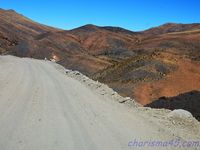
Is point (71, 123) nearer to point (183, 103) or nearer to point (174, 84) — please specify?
point (183, 103)

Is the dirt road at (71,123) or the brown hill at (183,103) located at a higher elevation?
the dirt road at (71,123)

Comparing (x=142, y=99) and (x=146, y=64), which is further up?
(x=146, y=64)

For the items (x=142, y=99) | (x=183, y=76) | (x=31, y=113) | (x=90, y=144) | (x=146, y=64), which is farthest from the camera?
(x=146, y=64)

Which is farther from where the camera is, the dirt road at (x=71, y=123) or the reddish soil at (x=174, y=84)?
the reddish soil at (x=174, y=84)

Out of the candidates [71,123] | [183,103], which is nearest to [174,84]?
[183,103]

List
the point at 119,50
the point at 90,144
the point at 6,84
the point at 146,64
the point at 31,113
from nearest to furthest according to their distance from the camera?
the point at 90,144 → the point at 31,113 → the point at 6,84 → the point at 146,64 → the point at 119,50

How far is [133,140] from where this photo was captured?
38.3 feet

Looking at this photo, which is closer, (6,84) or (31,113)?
(31,113)

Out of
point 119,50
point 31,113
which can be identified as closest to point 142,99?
point 31,113

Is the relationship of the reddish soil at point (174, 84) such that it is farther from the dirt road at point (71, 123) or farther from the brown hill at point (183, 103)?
the dirt road at point (71, 123)

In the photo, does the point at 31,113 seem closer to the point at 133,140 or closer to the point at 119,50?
the point at 133,140

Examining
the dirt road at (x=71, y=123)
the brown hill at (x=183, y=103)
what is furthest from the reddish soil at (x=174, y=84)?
the dirt road at (x=71, y=123)

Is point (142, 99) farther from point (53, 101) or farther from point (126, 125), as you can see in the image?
point (126, 125)

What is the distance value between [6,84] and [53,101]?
6510mm
